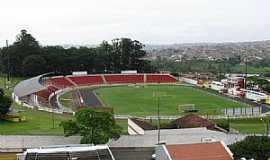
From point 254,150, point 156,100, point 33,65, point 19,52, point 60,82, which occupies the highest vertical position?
point 19,52

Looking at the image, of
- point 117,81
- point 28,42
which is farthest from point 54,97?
point 28,42

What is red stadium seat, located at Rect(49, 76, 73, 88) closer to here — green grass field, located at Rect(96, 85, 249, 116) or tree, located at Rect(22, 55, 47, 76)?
tree, located at Rect(22, 55, 47, 76)

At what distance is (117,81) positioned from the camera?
83.6 meters

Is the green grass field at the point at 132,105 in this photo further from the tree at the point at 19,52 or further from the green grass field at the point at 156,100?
the tree at the point at 19,52

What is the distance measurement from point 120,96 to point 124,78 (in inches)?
898

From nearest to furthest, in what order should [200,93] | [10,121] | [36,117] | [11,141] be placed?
[11,141] → [10,121] → [36,117] → [200,93]

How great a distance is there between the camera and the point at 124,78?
85250 millimetres

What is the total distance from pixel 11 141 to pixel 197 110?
24.5 metres

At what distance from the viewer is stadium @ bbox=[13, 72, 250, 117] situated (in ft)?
163

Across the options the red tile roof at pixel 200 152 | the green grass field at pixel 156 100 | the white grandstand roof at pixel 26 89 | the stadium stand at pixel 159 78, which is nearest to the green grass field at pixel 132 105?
the green grass field at pixel 156 100

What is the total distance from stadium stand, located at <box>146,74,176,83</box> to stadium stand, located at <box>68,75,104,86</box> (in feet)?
28.2

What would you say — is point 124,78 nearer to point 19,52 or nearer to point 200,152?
point 19,52

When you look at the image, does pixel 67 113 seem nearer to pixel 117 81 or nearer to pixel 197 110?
pixel 197 110

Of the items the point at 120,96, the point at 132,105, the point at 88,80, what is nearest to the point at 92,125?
the point at 132,105
